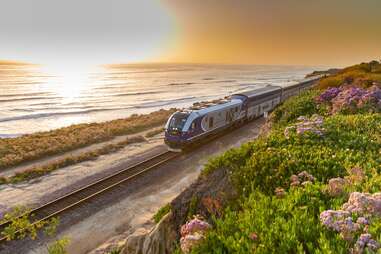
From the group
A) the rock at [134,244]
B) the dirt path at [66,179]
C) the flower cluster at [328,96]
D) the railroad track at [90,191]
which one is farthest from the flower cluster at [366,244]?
the flower cluster at [328,96]

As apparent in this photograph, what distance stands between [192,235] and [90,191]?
1300 cm

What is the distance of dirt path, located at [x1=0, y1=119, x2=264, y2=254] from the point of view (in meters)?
12.9

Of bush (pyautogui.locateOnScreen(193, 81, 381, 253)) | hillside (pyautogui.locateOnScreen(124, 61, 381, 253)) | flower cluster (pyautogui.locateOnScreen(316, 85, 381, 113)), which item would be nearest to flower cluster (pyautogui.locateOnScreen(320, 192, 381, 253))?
hillside (pyautogui.locateOnScreen(124, 61, 381, 253))

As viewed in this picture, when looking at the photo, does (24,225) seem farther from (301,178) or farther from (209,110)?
(209,110)

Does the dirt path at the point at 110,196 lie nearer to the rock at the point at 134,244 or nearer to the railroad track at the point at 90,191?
the railroad track at the point at 90,191

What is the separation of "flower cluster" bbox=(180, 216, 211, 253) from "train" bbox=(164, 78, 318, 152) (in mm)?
16476

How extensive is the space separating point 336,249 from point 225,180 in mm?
5229

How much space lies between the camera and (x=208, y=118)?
24.7 meters

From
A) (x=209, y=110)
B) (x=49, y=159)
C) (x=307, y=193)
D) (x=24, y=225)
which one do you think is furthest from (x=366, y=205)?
(x=49, y=159)

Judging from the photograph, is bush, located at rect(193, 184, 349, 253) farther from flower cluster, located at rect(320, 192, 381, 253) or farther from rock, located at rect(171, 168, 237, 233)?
rock, located at rect(171, 168, 237, 233)

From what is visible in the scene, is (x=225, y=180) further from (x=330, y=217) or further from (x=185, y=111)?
(x=185, y=111)

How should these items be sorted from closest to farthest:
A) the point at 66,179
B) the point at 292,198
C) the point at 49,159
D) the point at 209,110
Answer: the point at 292,198, the point at 66,179, the point at 49,159, the point at 209,110

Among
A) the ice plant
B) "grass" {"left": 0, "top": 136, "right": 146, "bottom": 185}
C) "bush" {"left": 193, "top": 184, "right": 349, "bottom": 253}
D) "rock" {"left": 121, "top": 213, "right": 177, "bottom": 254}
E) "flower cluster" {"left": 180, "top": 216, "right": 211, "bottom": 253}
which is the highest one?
the ice plant

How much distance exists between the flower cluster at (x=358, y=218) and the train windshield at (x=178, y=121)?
17.7m
